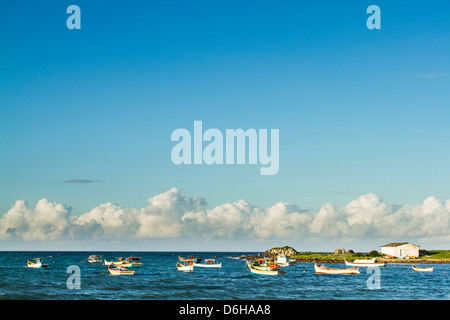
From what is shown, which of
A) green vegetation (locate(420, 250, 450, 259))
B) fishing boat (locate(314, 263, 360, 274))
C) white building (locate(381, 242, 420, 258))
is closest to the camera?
fishing boat (locate(314, 263, 360, 274))

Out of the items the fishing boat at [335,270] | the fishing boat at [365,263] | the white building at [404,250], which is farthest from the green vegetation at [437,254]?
the fishing boat at [335,270]

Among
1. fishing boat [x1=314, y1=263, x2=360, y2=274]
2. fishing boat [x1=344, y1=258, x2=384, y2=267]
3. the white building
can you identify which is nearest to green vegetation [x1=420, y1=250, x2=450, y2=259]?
the white building

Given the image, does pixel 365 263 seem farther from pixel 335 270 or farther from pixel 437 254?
pixel 437 254

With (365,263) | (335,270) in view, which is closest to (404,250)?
(365,263)

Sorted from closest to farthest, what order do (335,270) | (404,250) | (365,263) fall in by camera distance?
(335,270), (365,263), (404,250)

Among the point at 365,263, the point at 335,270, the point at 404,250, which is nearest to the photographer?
the point at 335,270

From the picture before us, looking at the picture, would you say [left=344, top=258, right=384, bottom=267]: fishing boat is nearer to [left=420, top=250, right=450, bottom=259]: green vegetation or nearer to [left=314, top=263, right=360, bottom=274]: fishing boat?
[left=420, top=250, right=450, bottom=259]: green vegetation

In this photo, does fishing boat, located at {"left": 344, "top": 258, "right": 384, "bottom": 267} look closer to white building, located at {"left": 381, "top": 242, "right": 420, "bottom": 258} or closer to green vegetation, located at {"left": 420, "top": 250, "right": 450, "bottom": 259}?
white building, located at {"left": 381, "top": 242, "right": 420, "bottom": 258}

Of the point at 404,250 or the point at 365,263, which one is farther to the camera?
the point at 404,250

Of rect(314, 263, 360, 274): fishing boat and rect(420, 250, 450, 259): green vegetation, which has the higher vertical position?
rect(314, 263, 360, 274): fishing boat

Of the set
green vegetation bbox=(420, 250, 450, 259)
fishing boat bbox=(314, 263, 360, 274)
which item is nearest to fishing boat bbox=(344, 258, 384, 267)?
green vegetation bbox=(420, 250, 450, 259)

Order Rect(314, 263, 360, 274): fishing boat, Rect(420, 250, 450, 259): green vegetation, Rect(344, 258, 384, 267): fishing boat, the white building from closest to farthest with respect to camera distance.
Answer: Rect(314, 263, 360, 274): fishing boat < Rect(344, 258, 384, 267): fishing boat < Rect(420, 250, 450, 259): green vegetation < the white building

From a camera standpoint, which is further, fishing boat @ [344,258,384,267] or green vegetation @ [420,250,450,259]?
green vegetation @ [420,250,450,259]
